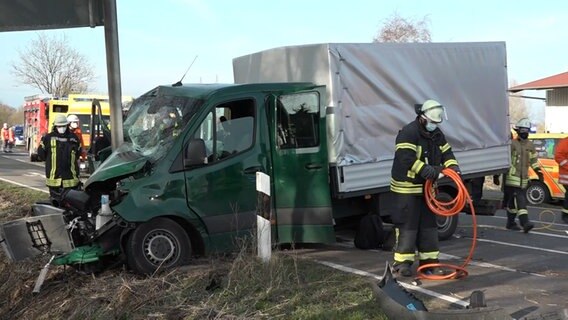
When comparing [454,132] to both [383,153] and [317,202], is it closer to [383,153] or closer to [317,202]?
[383,153]

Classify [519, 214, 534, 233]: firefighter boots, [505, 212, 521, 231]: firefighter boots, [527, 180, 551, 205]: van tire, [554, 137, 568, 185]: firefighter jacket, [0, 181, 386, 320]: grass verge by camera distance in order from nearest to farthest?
[0, 181, 386, 320]: grass verge < [519, 214, 534, 233]: firefighter boots < [505, 212, 521, 231]: firefighter boots < [554, 137, 568, 185]: firefighter jacket < [527, 180, 551, 205]: van tire

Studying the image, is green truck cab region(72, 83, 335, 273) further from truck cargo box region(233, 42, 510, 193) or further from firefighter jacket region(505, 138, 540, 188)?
firefighter jacket region(505, 138, 540, 188)

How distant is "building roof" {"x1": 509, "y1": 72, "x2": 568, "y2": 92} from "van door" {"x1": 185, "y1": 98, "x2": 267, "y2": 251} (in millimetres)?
22181

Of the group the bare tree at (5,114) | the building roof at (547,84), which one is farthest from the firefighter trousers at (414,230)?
the bare tree at (5,114)

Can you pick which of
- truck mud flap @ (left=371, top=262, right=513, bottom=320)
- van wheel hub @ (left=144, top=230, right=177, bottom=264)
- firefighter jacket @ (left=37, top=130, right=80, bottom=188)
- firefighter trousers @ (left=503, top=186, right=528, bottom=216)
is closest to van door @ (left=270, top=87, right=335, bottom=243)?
van wheel hub @ (left=144, top=230, right=177, bottom=264)

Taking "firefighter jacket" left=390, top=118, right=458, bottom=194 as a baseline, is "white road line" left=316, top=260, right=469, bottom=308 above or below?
below

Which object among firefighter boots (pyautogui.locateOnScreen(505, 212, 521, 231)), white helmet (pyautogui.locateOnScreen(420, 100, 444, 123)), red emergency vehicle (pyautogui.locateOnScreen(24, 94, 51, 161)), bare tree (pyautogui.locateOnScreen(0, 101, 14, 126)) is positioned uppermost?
bare tree (pyautogui.locateOnScreen(0, 101, 14, 126))

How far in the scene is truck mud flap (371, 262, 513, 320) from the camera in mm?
4035

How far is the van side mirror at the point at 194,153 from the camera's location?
6148 mm

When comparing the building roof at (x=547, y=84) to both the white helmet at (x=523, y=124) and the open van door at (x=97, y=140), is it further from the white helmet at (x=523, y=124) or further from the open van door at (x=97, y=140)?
the open van door at (x=97, y=140)

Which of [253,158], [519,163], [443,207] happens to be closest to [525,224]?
[519,163]

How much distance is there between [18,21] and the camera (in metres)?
7.73

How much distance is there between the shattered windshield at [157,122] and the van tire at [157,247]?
76cm

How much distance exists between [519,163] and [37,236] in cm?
766
